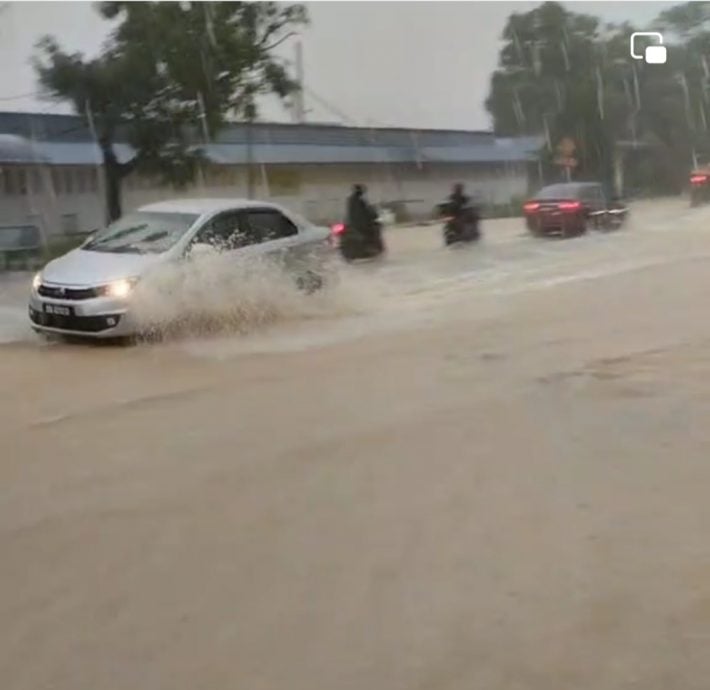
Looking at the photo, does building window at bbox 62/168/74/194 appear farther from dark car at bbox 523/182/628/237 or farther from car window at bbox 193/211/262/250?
dark car at bbox 523/182/628/237

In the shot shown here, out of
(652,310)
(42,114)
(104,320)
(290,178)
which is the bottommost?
(652,310)

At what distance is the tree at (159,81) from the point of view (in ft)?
54.2

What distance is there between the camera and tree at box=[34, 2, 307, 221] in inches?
651

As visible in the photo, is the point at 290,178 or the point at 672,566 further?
the point at 290,178

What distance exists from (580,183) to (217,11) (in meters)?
9.36

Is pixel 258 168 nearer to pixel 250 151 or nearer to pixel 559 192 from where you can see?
pixel 250 151

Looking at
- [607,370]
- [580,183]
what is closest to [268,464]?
[607,370]

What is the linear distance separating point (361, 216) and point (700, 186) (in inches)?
484

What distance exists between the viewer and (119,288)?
11164 mm

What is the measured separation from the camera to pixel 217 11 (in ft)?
55.3

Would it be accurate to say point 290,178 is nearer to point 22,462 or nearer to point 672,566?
point 22,462

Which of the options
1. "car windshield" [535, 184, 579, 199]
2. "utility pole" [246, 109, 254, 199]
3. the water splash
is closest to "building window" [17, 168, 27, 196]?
"utility pole" [246, 109, 254, 199]

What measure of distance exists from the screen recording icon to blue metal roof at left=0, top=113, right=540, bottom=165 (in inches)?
95.7

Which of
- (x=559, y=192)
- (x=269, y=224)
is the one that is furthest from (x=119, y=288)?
(x=559, y=192)
